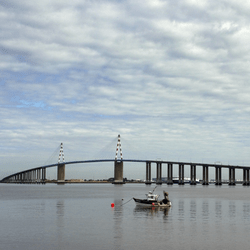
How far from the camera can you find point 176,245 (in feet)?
119

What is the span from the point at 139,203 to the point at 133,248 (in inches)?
1743

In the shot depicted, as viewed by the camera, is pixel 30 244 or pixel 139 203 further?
pixel 139 203

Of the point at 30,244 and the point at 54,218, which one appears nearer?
the point at 30,244

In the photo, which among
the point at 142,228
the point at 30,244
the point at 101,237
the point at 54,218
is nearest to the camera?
the point at 30,244

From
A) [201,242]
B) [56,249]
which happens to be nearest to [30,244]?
[56,249]

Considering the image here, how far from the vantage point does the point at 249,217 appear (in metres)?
59.3

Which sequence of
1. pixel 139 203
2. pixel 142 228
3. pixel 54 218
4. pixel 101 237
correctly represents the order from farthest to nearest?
pixel 139 203, pixel 54 218, pixel 142 228, pixel 101 237

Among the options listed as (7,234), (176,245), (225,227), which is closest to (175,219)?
(225,227)

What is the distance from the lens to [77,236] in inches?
1593

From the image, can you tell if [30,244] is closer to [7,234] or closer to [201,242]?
[7,234]

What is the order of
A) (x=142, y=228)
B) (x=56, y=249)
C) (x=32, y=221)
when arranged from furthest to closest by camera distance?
(x=32, y=221), (x=142, y=228), (x=56, y=249)

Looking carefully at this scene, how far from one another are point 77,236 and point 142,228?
365 inches

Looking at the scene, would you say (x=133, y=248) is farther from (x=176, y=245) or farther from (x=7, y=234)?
(x=7, y=234)

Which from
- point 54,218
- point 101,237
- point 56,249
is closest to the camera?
point 56,249
